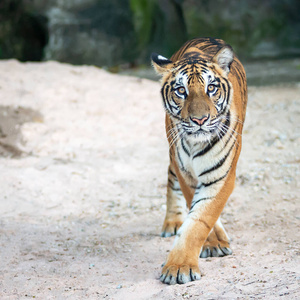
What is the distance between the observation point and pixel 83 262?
3.77 meters

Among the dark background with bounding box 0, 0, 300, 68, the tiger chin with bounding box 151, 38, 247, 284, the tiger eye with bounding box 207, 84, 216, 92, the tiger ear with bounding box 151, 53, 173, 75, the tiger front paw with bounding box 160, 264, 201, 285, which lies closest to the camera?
the tiger front paw with bounding box 160, 264, 201, 285

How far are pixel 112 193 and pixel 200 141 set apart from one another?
2258 millimetres

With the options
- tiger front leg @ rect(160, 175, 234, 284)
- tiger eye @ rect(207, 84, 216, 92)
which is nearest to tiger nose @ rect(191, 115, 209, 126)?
tiger eye @ rect(207, 84, 216, 92)

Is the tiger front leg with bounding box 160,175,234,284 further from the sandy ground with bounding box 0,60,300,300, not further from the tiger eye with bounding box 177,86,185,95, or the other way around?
the tiger eye with bounding box 177,86,185,95

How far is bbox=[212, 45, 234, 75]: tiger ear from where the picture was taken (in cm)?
345

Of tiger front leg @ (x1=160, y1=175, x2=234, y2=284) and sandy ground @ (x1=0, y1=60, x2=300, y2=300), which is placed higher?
tiger front leg @ (x1=160, y1=175, x2=234, y2=284)

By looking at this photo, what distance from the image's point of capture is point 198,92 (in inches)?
130

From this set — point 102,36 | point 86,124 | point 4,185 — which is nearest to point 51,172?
point 4,185

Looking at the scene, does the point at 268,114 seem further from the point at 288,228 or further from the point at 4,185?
the point at 4,185

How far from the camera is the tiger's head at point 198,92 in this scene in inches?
127

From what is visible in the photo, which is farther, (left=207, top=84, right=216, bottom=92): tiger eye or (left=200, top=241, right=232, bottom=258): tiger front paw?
(left=200, top=241, right=232, bottom=258): tiger front paw

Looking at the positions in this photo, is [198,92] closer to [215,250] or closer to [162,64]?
[162,64]

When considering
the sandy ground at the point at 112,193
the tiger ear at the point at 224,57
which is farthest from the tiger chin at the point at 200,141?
the sandy ground at the point at 112,193

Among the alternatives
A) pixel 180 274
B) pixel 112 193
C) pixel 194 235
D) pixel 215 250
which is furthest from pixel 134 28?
pixel 180 274
